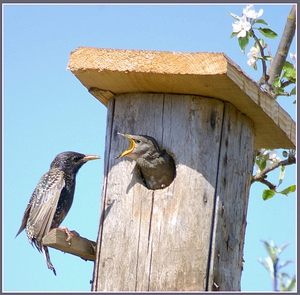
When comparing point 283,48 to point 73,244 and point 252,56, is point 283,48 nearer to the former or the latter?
point 252,56

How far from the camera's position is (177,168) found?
3609 mm

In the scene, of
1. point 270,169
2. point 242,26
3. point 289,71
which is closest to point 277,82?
point 289,71

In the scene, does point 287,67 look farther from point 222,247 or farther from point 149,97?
point 222,247

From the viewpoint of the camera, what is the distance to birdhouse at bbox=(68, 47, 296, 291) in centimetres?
338

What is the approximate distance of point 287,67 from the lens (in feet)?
14.0

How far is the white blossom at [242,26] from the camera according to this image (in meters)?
4.14

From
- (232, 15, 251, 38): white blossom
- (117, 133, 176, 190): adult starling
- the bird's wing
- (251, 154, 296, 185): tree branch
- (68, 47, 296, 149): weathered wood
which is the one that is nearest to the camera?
(68, 47, 296, 149): weathered wood

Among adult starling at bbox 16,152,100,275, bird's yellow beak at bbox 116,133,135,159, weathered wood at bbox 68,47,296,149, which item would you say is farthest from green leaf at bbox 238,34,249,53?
adult starling at bbox 16,152,100,275

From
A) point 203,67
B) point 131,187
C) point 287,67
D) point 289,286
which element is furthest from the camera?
point 287,67

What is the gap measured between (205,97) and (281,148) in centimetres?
94

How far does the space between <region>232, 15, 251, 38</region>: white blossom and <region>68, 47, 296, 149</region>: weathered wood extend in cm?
61

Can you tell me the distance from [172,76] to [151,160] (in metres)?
0.56

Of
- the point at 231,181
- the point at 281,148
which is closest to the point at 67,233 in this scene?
the point at 231,181

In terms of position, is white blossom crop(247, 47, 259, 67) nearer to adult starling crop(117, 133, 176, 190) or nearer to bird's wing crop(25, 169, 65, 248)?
adult starling crop(117, 133, 176, 190)
